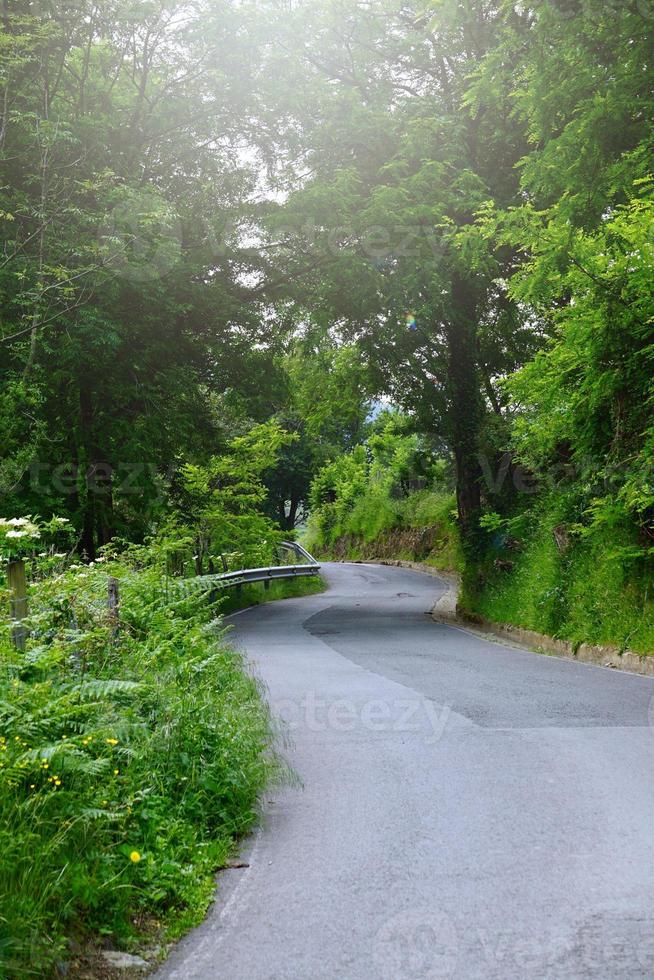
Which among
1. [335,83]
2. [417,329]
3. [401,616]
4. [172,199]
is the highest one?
[335,83]

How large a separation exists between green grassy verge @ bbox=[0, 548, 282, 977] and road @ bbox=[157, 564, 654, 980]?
0.93 ft

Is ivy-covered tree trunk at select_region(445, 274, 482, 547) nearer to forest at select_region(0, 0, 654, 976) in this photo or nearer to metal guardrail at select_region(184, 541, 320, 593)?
forest at select_region(0, 0, 654, 976)

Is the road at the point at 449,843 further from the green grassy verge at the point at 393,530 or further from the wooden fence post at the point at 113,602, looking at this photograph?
the green grassy verge at the point at 393,530

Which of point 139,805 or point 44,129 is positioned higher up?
point 44,129

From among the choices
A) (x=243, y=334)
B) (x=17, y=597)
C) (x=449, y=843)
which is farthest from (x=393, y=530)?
(x=449, y=843)

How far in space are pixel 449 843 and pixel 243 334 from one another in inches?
606

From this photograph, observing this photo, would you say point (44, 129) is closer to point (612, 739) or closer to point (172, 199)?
point (172, 199)

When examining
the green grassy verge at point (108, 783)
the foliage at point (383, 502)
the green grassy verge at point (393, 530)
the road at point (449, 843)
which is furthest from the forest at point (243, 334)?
the green grassy verge at point (393, 530)

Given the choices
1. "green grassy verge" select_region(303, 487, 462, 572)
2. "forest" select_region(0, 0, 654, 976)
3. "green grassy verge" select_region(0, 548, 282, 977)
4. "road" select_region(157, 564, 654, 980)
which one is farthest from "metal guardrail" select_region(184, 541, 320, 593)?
"green grassy verge" select_region(0, 548, 282, 977)

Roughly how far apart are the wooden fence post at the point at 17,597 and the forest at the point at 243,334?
0.34 ft

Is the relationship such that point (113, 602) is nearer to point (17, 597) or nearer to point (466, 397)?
point (17, 597)

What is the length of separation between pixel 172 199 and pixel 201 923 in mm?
16409

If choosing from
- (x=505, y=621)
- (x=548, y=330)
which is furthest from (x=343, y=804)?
(x=548, y=330)

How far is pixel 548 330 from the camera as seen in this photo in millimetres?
21469
